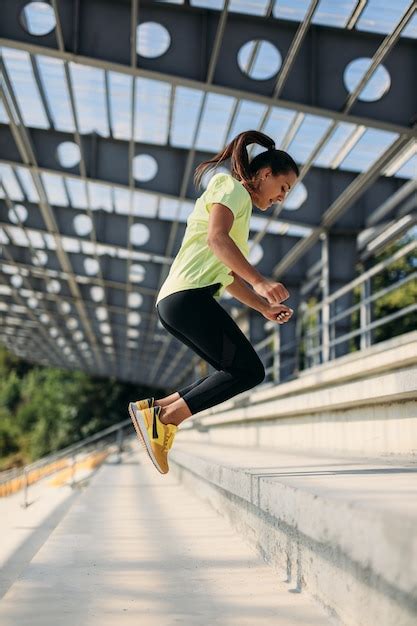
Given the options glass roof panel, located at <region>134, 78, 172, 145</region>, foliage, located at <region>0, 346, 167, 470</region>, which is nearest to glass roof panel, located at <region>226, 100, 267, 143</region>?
glass roof panel, located at <region>134, 78, 172, 145</region>

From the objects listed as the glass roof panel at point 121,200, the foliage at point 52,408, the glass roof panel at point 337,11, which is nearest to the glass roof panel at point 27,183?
the glass roof panel at point 121,200

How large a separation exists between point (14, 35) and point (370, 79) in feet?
12.9

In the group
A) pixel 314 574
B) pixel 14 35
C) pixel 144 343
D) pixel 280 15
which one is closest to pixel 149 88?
pixel 14 35

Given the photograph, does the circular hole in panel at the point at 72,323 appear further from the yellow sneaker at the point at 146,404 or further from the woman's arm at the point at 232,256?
the woman's arm at the point at 232,256

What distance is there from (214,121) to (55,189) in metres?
6.53

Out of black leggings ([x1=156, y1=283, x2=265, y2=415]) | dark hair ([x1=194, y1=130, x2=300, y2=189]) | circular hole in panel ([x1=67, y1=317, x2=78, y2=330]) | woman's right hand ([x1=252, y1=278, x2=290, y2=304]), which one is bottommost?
black leggings ([x1=156, y1=283, x2=265, y2=415])

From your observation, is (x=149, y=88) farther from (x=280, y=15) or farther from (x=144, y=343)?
(x=144, y=343)

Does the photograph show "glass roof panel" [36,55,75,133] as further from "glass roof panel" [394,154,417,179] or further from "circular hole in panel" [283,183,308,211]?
"glass roof panel" [394,154,417,179]

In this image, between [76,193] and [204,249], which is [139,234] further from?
[204,249]

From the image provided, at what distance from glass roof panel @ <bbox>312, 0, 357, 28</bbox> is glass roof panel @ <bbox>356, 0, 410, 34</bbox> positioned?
0.14m

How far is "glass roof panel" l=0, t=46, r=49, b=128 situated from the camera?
11.9 metres

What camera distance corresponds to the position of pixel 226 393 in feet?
12.2

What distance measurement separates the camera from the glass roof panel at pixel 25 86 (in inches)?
467

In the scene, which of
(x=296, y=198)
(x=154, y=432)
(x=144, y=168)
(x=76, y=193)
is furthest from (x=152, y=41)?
(x=76, y=193)
